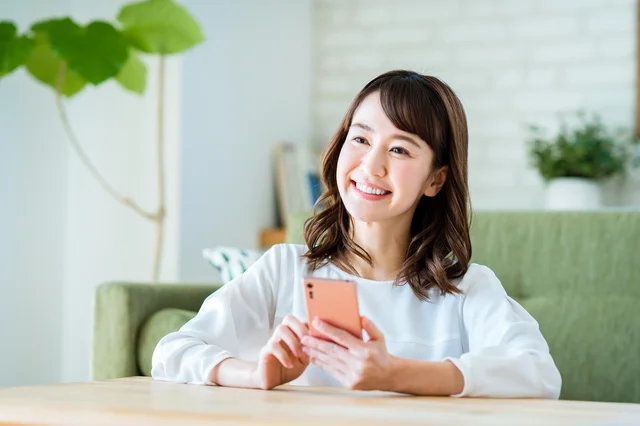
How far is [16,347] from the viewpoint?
3.57m

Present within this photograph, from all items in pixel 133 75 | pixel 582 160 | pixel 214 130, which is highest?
pixel 133 75

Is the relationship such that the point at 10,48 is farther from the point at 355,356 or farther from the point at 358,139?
the point at 355,356

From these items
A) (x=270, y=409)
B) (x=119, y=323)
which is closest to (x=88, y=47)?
(x=119, y=323)

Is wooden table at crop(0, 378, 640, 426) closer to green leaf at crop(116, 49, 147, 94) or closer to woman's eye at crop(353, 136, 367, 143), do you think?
woman's eye at crop(353, 136, 367, 143)

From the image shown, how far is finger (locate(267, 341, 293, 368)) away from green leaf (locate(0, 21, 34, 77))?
1.93 metres

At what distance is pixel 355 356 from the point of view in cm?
109

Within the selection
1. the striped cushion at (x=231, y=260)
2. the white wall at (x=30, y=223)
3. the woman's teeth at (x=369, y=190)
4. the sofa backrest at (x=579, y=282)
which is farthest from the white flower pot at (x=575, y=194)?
the woman's teeth at (x=369, y=190)

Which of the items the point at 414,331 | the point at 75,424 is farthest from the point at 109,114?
the point at 75,424

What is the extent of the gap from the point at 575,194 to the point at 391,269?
7.06ft

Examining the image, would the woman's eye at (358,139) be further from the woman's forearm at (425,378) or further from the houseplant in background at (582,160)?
the houseplant in background at (582,160)

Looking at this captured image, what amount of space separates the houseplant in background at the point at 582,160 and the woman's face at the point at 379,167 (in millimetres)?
2133

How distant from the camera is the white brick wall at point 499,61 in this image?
3811mm

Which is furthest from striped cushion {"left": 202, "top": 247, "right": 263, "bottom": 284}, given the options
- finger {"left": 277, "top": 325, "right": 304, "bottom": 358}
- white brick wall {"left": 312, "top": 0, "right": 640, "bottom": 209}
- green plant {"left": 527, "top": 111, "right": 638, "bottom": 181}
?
white brick wall {"left": 312, "top": 0, "right": 640, "bottom": 209}

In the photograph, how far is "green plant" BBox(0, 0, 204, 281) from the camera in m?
2.81
